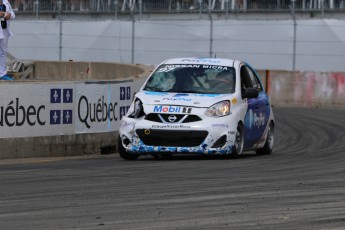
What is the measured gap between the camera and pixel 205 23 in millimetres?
33875

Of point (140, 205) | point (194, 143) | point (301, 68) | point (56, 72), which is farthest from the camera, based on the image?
point (301, 68)

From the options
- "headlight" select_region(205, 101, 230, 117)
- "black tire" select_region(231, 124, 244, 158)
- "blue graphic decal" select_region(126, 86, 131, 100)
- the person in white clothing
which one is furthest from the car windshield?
the person in white clothing

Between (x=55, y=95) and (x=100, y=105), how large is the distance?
1.15 m

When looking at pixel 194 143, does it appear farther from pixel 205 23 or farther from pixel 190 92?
pixel 205 23

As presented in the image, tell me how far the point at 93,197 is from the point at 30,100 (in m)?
5.32

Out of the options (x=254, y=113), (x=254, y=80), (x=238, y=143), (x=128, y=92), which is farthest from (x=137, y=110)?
(x=254, y=80)

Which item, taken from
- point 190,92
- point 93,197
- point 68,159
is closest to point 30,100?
point 68,159

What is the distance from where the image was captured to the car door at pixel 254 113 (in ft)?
53.2

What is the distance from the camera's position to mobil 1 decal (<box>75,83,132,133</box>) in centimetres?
1645

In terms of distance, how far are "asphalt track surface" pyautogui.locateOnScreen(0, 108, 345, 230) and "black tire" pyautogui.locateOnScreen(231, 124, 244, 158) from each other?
6.1 inches

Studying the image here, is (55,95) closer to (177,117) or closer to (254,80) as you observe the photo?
(177,117)

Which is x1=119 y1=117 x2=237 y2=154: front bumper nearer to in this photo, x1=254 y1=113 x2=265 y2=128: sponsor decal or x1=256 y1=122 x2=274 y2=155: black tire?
x1=254 y1=113 x2=265 y2=128: sponsor decal

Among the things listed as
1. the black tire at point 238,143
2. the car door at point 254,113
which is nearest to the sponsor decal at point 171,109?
the black tire at point 238,143

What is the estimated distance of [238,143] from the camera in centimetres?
1559
